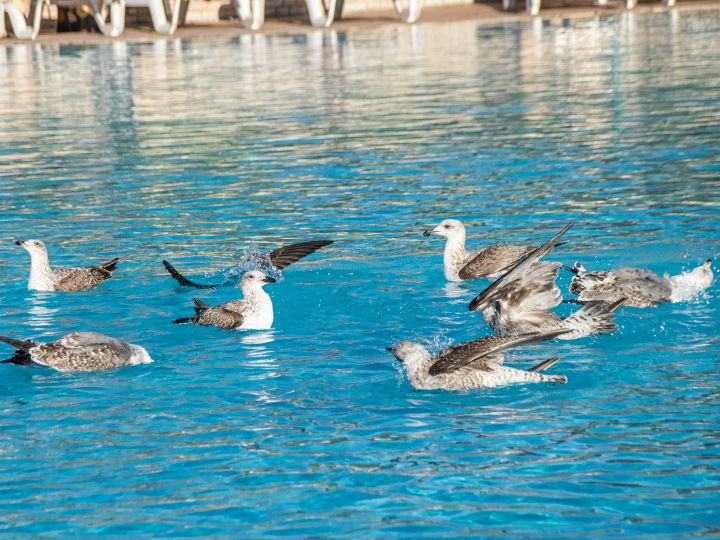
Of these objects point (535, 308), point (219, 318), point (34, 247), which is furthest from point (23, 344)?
point (535, 308)

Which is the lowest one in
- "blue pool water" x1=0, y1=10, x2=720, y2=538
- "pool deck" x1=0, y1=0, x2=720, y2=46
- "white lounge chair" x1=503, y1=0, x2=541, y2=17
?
"blue pool water" x1=0, y1=10, x2=720, y2=538

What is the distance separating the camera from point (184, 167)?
20547 millimetres

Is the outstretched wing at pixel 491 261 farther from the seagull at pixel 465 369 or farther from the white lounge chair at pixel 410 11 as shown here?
the white lounge chair at pixel 410 11

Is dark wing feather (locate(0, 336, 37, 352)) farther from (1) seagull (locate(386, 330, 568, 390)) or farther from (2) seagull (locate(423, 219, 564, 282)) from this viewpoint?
(2) seagull (locate(423, 219, 564, 282))

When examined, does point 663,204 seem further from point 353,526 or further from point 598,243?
point 353,526

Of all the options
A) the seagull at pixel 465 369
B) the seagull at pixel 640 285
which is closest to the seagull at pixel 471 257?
the seagull at pixel 640 285

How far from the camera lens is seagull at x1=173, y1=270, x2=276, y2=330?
11.1 metres

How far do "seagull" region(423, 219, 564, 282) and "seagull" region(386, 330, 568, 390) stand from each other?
3.17 m

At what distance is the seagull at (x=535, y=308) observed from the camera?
10227mm

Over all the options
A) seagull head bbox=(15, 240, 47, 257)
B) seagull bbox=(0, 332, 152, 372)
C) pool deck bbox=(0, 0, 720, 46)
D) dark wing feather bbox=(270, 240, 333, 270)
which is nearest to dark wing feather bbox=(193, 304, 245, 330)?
seagull bbox=(0, 332, 152, 372)

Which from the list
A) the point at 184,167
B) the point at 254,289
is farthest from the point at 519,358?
the point at 184,167

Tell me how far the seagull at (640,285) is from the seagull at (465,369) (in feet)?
6.65

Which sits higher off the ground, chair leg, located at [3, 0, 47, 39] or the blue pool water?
chair leg, located at [3, 0, 47, 39]

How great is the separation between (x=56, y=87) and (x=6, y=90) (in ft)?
4.36
